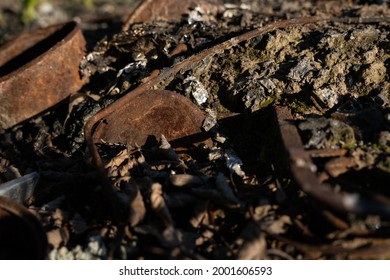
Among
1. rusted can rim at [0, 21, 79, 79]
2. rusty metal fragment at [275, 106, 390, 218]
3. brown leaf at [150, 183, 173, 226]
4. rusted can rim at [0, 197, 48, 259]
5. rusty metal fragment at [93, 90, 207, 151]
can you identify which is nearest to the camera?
rusty metal fragment at [275, 106, 390, 218]

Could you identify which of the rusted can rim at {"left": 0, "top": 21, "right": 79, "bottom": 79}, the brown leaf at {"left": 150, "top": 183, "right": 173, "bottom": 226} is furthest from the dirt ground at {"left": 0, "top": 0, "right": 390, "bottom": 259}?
the rusted can rim at {"left": 0, "top": 21, "right": 79, "bottom": 79}

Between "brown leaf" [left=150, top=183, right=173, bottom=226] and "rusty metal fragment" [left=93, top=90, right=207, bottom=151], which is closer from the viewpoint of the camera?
"brown leaf" [left=150, top=183, right=173, bottom=226]

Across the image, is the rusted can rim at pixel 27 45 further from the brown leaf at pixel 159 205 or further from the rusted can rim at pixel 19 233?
the brown leaf at pixel 159 205

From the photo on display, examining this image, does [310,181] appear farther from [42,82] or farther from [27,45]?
[27,45]

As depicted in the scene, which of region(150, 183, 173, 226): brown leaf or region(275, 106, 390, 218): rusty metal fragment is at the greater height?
region(275, 106, 390, 218): rusty metal fragment

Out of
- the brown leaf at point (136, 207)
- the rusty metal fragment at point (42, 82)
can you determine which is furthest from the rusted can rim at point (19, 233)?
the rusty metal fragment at point (42, 82)

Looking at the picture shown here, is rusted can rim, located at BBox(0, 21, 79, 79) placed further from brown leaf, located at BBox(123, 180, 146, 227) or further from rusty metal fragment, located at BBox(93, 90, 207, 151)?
brown leaf, located at BBox(123, 180, 146, 227)

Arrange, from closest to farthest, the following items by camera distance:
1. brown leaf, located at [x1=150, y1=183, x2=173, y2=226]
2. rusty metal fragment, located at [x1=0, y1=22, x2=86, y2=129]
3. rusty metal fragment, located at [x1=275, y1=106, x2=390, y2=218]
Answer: rusty metal fragment, located at [x1=275, y1=106, x2=390, y2=218]
brown leaf, located at [x1=150, y1=183, x2=173, y2=226]
rusty metal fragment, located at [x1=0, y1=22, x2=86, y2=129]
